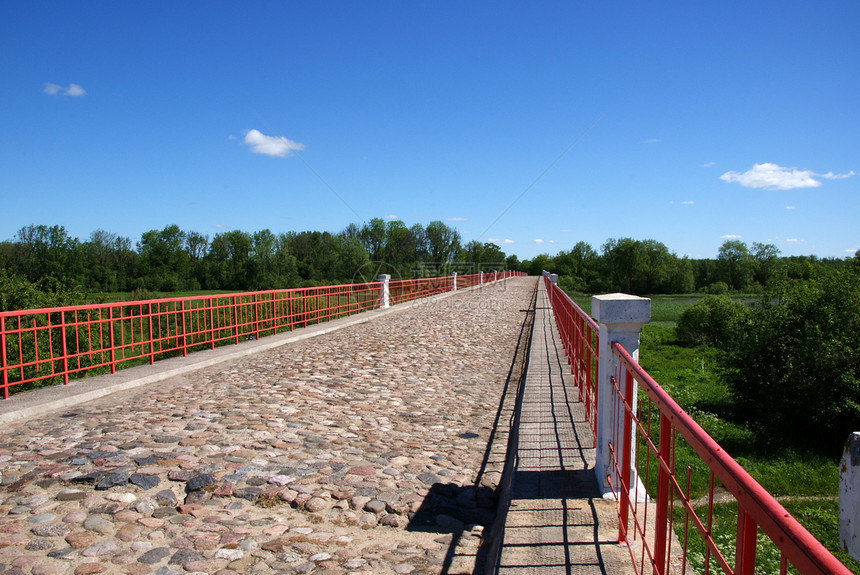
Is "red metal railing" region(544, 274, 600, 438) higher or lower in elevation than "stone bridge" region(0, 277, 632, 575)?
higher

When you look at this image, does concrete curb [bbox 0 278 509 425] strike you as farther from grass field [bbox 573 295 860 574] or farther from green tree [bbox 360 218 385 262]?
green tree [bbox 360 218 385 262]

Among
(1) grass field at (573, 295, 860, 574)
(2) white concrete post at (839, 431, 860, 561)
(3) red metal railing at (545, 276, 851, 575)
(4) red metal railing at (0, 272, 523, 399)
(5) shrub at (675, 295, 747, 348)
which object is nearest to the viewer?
(3) red metal railing at (545, 276, 851, 575)

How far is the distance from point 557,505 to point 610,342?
1.11m

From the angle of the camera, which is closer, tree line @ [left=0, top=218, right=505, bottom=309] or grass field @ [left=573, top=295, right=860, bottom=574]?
grass field @ [left=573, top=295, right=860, bottom=574]

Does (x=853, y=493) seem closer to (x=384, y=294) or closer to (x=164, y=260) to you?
(x=384, y=294)

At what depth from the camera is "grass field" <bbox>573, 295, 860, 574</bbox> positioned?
26.8 feet

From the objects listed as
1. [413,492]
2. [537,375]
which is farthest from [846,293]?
[413,492]

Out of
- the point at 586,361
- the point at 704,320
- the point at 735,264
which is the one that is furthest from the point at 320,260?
the point at 586,361

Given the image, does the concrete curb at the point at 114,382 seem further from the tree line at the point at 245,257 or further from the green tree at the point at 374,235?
the green tree at the point at 374,235

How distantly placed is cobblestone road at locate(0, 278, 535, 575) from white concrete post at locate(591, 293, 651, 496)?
104cm

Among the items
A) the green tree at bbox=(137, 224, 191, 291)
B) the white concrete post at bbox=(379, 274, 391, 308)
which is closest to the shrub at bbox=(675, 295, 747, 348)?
the white concrete post at bbox=(379, 274, 391, 308)

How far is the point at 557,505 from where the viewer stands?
3.47 meters

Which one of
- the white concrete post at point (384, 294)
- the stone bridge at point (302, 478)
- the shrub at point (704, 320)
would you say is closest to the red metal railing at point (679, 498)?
the stone bridge at point (302, 478)

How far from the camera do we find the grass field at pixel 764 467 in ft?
26.8
